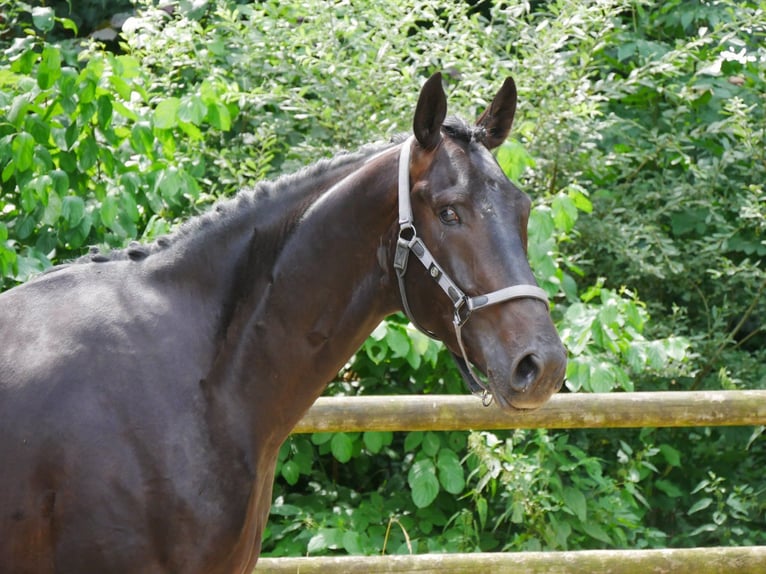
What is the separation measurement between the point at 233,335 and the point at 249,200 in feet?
1.08

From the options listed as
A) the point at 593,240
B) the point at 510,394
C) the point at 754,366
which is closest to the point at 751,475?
the point at 754,366

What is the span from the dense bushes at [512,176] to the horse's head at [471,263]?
1950mm

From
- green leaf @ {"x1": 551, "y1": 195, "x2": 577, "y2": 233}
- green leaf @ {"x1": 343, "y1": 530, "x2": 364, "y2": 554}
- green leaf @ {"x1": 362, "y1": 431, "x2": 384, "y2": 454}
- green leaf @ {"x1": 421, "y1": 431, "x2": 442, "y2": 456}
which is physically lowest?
green leaf @ {"x1": 343, "y1": 530, "x2": 364, "y2": 554}

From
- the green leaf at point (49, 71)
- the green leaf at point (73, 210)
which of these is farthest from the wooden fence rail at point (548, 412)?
the green leaf at point (49, 71)

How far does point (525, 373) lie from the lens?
82.6 inches

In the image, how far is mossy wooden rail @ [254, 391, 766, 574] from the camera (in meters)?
3.59

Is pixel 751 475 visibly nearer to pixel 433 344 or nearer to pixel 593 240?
pixel 593 240

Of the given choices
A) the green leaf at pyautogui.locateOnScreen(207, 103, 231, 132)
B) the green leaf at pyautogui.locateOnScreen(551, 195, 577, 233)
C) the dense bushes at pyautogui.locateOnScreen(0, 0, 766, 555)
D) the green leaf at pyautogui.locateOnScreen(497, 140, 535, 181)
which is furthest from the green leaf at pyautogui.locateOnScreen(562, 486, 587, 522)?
the green leaf at pyautogui.locateOnScreen(207, 103, 231, 132)

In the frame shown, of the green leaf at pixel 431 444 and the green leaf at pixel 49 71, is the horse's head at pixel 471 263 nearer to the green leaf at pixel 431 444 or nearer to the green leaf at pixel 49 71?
the green leaf at pixel 431 444

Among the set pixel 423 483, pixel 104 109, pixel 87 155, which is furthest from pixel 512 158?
pixel 87 155

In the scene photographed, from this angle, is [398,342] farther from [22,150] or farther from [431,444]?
[22,150]

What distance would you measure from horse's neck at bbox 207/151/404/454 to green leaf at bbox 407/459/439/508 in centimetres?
206

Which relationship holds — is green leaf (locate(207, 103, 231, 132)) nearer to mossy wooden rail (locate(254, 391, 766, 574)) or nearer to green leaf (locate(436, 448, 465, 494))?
mossy wooden rail (locate(254, 391, 766, 574))

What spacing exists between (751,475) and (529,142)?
2098mm
